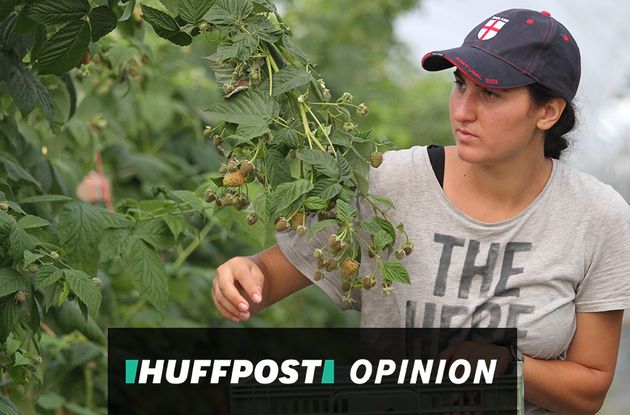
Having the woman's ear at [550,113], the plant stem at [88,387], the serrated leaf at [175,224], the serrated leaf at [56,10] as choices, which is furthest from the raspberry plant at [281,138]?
the plant stem at [88,387]

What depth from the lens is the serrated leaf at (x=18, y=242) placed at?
202cm

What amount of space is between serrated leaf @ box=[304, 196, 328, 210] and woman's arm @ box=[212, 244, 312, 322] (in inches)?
8.1

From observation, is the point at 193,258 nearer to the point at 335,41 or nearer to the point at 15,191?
the point at 15,191

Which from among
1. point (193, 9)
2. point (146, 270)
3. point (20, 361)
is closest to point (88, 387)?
point (146, 270)

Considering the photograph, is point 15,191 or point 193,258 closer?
point 15,191

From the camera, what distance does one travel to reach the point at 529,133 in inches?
87.4

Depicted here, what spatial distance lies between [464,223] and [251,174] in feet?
1.49

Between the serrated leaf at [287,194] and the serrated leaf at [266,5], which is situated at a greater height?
the serrated leaf at [266,5]

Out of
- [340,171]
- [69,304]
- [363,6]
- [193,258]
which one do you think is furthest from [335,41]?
[340,171]

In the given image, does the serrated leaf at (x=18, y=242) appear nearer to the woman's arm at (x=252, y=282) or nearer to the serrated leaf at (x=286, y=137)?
the woman's arm at (x=252, y=282)

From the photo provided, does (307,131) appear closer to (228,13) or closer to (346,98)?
(346,98)

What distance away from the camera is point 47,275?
79.6 inches

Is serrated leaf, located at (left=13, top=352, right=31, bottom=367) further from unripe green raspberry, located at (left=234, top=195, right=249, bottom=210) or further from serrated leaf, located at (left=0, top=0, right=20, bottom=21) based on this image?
serrated leaf, located at (left=0, top=0, right=20, bottom=21)

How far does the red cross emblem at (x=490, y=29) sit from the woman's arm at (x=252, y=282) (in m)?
0.53
